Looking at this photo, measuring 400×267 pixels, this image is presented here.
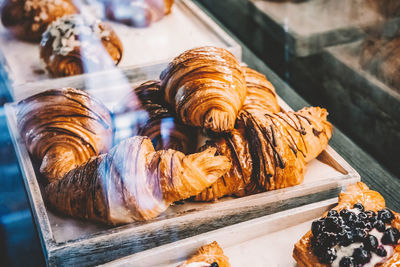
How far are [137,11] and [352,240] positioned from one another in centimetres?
182

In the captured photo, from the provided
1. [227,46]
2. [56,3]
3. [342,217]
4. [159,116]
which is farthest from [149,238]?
[56,3]

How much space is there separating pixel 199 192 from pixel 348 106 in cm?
94

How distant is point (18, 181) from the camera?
1.64m

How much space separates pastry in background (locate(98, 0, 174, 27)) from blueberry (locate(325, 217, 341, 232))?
171 cm

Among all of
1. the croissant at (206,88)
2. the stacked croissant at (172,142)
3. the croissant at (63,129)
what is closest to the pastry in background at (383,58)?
the stacked croissant at (172,142)

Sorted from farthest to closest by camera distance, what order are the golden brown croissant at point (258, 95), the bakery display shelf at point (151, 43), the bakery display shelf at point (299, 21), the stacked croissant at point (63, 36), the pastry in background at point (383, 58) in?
the bakery display shelf at point (151, 43) < the stacked croissant at point (63, 36) < the bakery display shelf at point (299, 21) < the pastry in background at point (383, 58) < the golden brown croissant at point (258, 95)

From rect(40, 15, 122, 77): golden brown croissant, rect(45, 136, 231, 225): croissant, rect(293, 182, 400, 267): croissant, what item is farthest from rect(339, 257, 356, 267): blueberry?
rect(40, 15, 122, 77): golden brown croissant

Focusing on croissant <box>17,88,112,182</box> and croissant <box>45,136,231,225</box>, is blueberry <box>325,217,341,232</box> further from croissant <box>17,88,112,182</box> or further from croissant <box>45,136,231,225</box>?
croissant <box>17,88,112,182</box>

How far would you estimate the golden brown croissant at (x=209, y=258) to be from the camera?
3.71ft

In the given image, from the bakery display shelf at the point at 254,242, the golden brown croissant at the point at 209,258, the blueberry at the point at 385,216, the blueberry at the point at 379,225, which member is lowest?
the bakery display shelf at the point at 254,242

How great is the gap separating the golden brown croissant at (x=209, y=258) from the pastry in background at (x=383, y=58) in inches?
36.4

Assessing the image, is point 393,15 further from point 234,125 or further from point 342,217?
point 342,217

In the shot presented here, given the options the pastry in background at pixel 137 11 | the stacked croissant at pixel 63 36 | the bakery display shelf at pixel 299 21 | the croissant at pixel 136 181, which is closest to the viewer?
the croissant at pixel 136 181

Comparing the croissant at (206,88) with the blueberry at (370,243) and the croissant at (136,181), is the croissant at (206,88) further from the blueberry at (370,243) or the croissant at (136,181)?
the blueberry at (370,243)
